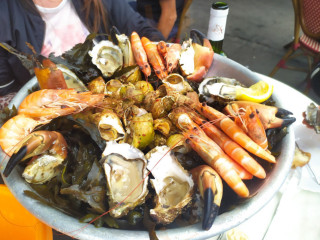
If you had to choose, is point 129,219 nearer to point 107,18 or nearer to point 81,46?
point 81,46

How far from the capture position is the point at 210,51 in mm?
907

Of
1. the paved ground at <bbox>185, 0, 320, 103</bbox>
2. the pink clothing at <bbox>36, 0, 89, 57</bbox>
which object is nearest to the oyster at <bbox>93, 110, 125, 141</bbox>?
the pink clothing at <bbox>36, 0, 89, 57</bbox>

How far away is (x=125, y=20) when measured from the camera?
1541 millimetres

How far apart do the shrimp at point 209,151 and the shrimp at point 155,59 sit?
217mm

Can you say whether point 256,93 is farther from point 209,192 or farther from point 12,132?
point 12,132

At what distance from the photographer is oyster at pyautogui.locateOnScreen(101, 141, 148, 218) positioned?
55cm

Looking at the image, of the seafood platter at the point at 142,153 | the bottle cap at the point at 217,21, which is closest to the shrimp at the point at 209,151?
the seafood platter at the point at 142,153

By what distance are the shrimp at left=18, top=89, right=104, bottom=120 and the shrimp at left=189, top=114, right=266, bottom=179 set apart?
0.31 metres

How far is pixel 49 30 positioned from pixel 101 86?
31.7 inches

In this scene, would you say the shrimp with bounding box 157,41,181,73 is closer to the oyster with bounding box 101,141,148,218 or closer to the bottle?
the bottle

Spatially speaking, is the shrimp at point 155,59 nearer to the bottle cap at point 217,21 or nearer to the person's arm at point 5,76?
the bottle cap at point 217,21

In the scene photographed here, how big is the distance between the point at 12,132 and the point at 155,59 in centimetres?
→ 52

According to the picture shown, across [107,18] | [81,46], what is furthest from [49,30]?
[81,46]

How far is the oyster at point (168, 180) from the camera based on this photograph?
0.56 meters
